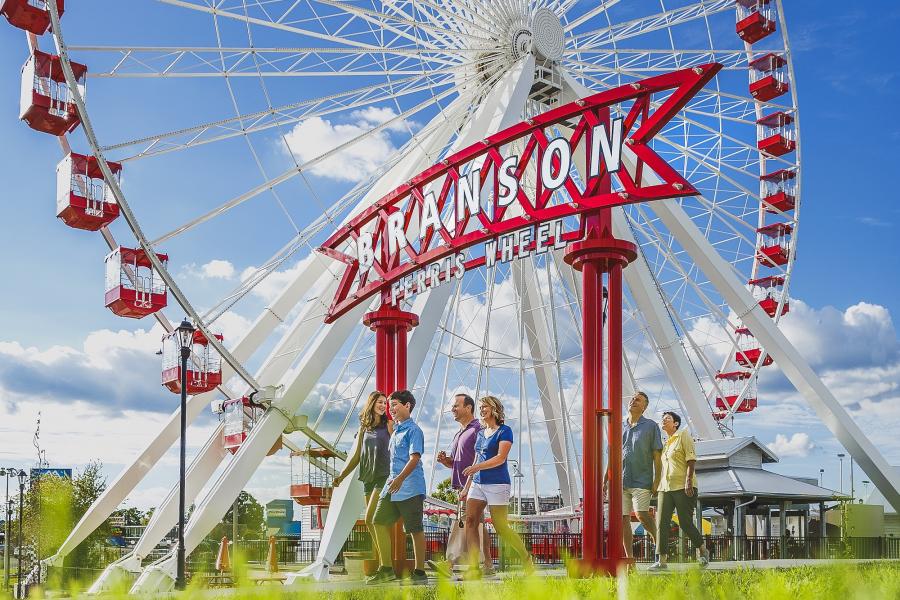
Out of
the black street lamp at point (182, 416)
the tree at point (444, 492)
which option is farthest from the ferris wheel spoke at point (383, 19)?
the tree at point (444, 492)

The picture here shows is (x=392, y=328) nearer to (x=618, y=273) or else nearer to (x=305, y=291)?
(x=618, y=273)

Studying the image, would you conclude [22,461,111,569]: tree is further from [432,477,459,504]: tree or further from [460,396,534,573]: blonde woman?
[432,477,459,504]: tree

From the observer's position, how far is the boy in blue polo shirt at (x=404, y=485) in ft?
35.3

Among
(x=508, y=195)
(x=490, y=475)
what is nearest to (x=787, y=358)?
(x=508, y=195)

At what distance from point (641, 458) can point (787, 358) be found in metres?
16.4

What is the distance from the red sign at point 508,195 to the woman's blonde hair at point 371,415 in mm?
4214

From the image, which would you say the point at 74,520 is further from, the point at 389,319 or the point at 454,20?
the point at 454,20

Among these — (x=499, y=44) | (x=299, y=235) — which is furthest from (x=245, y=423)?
(x=499, y=44)

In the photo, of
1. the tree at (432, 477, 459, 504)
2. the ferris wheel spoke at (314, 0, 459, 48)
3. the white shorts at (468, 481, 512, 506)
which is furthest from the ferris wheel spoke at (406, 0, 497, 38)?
the tree at (432, 477, 459, 504)

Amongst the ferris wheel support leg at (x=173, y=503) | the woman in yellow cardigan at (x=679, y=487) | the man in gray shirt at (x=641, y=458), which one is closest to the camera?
the woman in yellow cardigan at (x=679, y=487)

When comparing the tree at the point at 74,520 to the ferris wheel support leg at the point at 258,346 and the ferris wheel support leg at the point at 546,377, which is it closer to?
the ferris wheel support leg at the point at 258,346

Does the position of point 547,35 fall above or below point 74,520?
above

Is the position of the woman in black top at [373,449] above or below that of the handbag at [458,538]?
above

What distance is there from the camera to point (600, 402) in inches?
502
